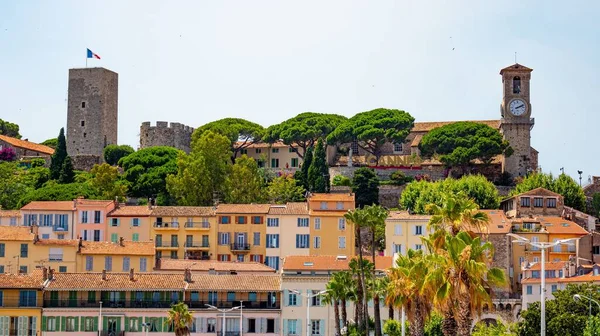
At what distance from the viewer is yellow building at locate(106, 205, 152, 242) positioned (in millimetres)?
114312

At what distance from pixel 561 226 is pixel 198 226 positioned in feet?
99.6

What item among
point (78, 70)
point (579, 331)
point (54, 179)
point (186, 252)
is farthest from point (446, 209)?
point (78, 70)

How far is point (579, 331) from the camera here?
8225 centimetres

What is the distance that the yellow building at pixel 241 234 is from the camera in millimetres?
112875

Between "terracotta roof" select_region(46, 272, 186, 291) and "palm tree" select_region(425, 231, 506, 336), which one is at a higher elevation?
"palm tree" select_region(425, 231, 506, 336)

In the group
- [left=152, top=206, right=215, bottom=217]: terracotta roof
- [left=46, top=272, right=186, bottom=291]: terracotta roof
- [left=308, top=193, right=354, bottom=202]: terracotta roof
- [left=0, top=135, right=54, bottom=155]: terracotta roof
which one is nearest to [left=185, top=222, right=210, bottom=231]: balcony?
[left=152, top=206, right=215, bottom=217]: terracotta roof

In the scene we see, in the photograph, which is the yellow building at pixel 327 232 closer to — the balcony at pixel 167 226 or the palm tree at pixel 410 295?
the balcony at pixel 167 226

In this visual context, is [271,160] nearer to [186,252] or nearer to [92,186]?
[92,186]

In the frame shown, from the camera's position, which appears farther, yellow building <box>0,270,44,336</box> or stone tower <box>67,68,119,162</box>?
stone tower <box>67,68,119,162</box>

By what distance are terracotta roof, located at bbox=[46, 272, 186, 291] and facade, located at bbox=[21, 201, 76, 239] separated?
17.6m

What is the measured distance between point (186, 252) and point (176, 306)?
27.7m

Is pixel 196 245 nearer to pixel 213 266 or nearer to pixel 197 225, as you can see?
pixel 197 225

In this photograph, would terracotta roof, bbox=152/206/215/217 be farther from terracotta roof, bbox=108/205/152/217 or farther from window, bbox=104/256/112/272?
window, bbox=104/256/112/272

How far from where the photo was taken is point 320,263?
9906 cm
